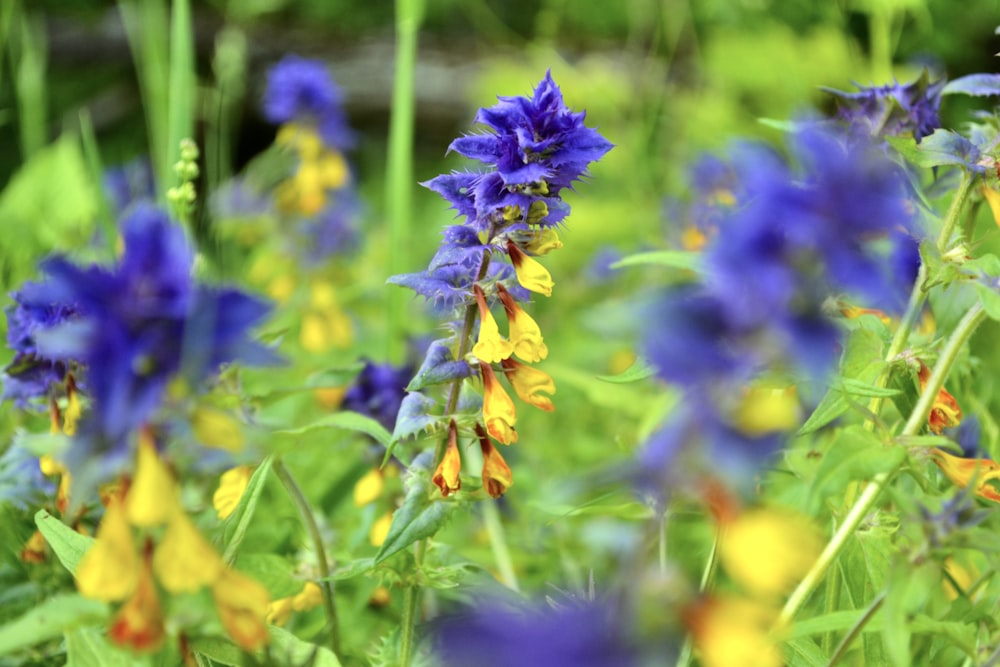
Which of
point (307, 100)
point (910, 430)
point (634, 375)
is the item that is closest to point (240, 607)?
point (634, 375)

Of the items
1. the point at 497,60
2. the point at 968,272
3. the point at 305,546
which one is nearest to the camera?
the point at 968,272

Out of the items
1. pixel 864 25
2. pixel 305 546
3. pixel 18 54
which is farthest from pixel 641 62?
pixel 305 546

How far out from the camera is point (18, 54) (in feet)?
10.9

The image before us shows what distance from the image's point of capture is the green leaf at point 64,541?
71cm

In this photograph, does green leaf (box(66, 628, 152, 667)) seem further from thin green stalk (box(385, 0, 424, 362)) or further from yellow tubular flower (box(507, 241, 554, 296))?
thin green stalk (box(385, 0, 424, 362))

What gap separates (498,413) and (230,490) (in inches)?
10.4

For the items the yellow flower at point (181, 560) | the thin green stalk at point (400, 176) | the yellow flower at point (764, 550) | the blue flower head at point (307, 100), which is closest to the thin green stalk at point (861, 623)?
the yellow flower at point (764, 550)

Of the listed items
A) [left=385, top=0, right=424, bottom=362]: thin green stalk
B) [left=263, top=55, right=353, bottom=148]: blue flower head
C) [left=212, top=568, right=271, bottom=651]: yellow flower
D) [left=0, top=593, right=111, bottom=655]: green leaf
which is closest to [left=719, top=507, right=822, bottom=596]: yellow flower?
[left=212, top=568, right=271, bottom=651]: yellow flower

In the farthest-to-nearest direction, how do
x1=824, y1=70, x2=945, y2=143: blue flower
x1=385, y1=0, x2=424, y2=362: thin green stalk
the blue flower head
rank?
the blue flower head → x1=385, y1=0, x2=424, y2=362: thin green stalk → x1=824, y1=70, x2=945, y2=143: blue flower

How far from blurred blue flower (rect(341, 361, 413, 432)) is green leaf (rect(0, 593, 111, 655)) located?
0.58 meters

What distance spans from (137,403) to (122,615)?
129mm

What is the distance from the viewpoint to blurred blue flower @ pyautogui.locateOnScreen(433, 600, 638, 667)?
0.46 m

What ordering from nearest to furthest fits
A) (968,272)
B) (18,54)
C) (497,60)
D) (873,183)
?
1. (873,183)
2. (968,272)
3. (18,54)
4. (497,60)

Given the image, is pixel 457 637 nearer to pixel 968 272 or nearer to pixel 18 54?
pixel 968 272
